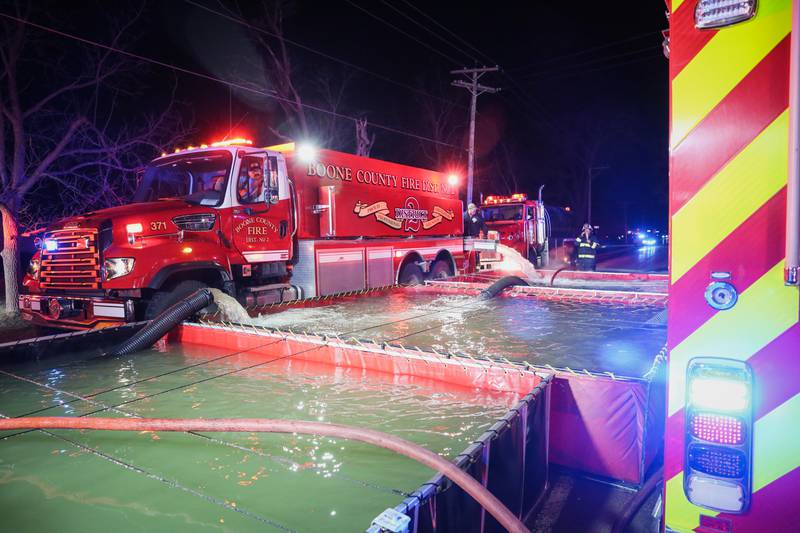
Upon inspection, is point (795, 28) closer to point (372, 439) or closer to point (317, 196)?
point (372, 439)

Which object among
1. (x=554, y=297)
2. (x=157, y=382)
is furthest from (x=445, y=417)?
(x=554, y=297)

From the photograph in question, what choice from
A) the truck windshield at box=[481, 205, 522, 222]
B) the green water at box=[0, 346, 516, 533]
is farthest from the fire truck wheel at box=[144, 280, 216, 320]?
the truck windshield at box=[481, 205, 522, 222]

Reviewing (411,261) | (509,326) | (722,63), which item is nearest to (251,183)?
(509,326)

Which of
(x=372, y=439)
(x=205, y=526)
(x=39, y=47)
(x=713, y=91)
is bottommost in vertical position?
(x=205, y=526)

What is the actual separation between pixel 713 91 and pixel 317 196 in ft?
27.4

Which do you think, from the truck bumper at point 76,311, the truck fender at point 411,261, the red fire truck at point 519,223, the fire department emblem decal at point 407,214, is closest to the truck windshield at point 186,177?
the truck bumper at point 76,311

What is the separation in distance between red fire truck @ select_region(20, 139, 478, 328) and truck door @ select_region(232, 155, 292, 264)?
16 mm

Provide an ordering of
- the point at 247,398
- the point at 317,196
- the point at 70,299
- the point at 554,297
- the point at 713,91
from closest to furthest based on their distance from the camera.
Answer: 1. the point at 713,91
2. the point at 247,398
3. the point at 70,299
4. the point at 554,297
5. the point at 317,196

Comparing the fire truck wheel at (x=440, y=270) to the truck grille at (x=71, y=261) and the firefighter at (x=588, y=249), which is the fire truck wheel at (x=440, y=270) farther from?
the truck grille at (x=71, y=261)

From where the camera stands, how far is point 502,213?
20438mm

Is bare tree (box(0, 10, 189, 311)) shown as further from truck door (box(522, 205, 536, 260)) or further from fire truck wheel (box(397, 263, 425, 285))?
truck door (box(522, 205, 536, 260))

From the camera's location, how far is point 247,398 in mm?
3422

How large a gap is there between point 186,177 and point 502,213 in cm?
1444

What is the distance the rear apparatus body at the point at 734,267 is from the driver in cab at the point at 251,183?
6.91m
